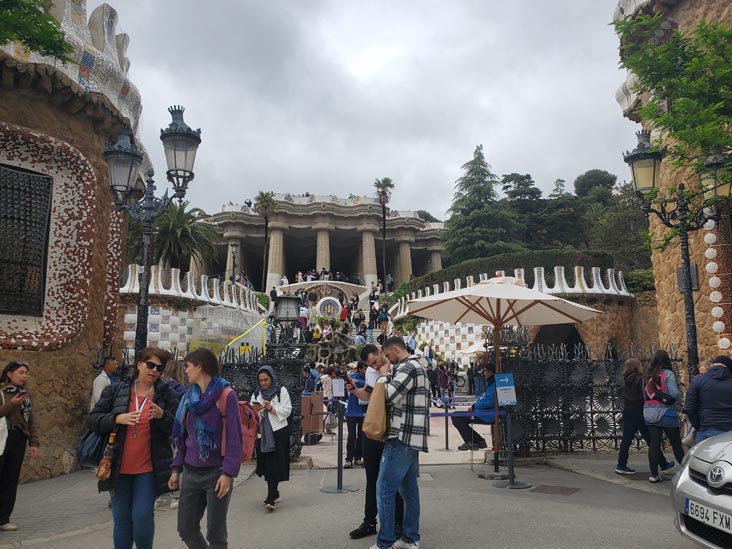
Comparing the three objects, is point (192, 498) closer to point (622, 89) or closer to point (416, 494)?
point (416, 494)

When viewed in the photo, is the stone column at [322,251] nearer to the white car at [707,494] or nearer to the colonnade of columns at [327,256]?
the colonnade of columns at [327,256]

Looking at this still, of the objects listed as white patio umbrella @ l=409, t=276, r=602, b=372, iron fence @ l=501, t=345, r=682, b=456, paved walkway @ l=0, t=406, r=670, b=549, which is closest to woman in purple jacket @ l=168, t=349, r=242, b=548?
paved walkway @ l=0, t=406, r=670, b=549

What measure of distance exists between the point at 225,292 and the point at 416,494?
78.5ft

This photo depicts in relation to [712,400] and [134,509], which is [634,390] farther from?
[134,509]

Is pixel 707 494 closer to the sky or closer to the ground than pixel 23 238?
closer to the ground

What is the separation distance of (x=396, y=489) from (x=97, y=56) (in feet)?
28.4

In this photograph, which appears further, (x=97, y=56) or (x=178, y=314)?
(x=178, y=314)

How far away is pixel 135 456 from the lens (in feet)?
11.5

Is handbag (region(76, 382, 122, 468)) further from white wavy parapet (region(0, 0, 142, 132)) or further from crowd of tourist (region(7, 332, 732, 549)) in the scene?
white wavy parapet (region(0, 0, 142, 132))

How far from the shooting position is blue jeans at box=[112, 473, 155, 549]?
3.48 meters

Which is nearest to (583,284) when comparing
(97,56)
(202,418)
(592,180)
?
(97,56)

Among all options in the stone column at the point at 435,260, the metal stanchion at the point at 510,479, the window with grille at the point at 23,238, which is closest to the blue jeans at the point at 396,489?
the metal stanchion at the point at 510,479

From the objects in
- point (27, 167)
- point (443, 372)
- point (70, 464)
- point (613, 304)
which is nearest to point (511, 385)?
point (70, 464)

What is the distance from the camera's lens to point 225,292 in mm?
27156
